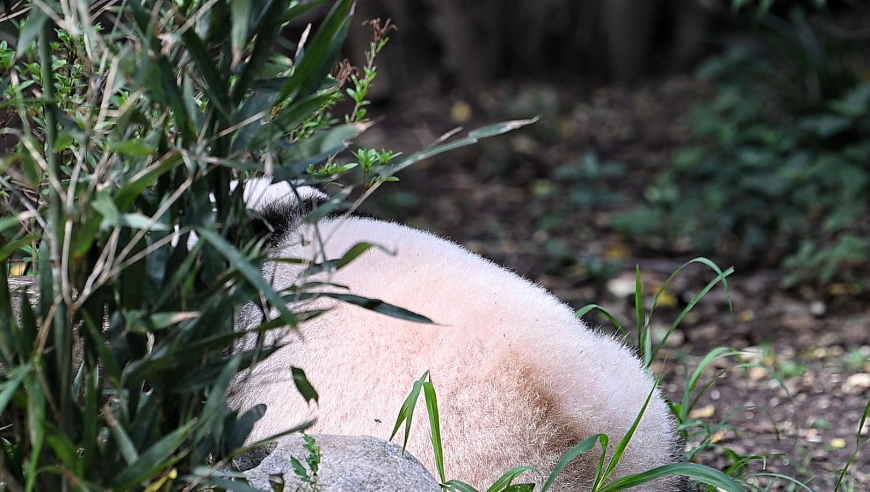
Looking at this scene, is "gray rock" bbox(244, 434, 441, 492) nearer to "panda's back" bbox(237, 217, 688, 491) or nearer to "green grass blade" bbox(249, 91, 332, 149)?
"panda's back" bbox(237, 217, 688, 491)

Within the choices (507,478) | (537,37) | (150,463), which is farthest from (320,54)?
(537,37)

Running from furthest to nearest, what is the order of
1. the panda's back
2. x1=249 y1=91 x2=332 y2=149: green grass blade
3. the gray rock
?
the panda's back
the gray rock
x1=249 y1=91 x2=332 y2=149: green grass blade

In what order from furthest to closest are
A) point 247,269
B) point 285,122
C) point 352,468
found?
1. point 352,468
2. point 285,122
3. point 247,269

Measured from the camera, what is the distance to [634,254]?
17.2 feet

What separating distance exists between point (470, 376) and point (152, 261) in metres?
0.75

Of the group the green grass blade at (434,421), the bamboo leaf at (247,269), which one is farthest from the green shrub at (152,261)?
the green grass blade at (434,421)

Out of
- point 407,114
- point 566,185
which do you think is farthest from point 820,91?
point 407,114

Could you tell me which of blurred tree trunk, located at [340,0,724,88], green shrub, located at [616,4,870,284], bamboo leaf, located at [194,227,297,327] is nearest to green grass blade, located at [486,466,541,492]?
bamboo leaf, located at [194,227,297,327]

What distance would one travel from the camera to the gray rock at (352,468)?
1682 mm

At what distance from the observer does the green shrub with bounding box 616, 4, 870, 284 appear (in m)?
4.94

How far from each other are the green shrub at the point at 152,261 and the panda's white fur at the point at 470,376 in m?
0.36

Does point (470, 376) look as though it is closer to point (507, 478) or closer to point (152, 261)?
point (507, 478)

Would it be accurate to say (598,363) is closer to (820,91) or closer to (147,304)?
(147,304)

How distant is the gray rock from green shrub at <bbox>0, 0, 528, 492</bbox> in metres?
0.21
